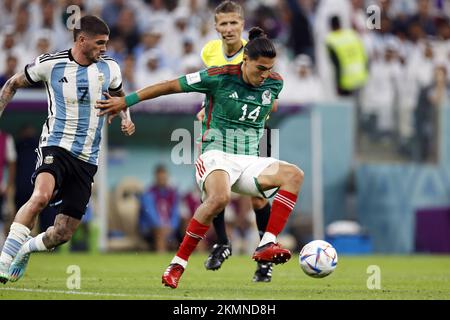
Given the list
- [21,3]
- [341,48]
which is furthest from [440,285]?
[21,3]

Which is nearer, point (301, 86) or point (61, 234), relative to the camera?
point (61, 234)

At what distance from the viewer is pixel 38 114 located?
1970 centimetres

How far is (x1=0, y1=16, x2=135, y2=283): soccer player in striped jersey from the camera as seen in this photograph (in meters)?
9.89

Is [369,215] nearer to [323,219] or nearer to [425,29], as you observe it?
[323,219]

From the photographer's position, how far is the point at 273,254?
9117 mm

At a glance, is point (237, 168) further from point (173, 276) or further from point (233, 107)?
point (173, 276)

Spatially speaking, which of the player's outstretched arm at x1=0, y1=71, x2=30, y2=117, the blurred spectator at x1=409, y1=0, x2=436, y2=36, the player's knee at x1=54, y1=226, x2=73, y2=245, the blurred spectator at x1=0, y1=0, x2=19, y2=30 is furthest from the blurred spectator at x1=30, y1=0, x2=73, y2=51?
the player's knee at x1=54, y1=226, x2=73, y2=245

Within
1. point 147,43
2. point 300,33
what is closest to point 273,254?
point 147,43

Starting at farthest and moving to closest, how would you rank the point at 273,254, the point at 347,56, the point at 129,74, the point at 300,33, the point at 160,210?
1. the point at 300,33
2. the point at 347,56
3. the point at 160,210
4. the point at 129,74
5. the point at 273,254

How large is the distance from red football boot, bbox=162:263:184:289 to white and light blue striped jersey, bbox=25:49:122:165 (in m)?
1.58

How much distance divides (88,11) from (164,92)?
436 inches

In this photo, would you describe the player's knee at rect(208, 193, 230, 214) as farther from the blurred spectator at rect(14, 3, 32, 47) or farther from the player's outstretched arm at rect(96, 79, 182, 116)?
the blurred spectator at rect(14, 3, 32, 47)

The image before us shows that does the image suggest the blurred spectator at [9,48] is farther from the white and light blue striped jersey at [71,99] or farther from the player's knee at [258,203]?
the player's knee at [258,203]

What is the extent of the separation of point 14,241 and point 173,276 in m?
1.46
